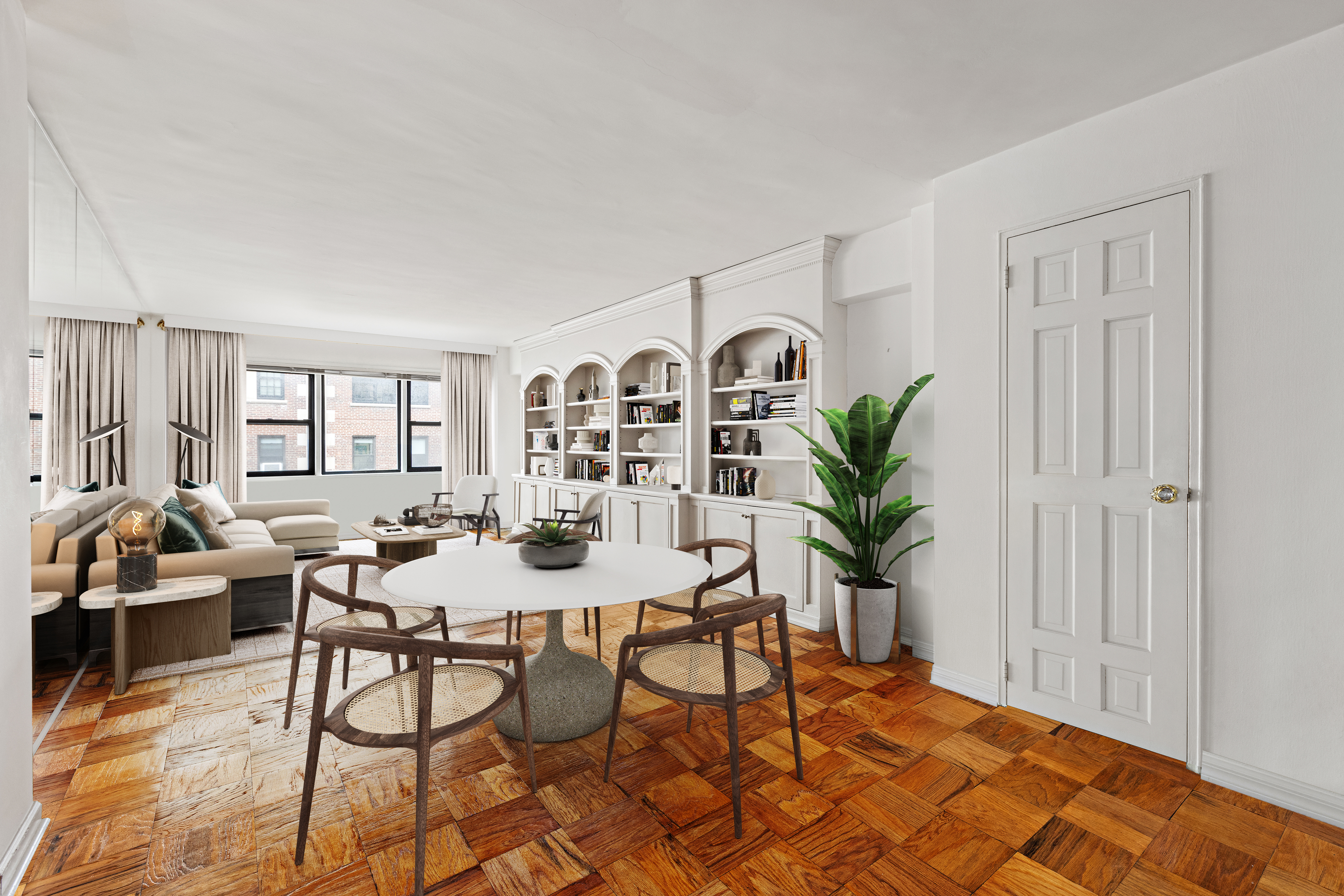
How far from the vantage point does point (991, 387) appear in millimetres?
2877

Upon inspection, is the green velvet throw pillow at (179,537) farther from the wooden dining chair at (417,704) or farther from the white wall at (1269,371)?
the white wall at (1269,371)

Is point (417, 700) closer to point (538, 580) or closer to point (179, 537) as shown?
point (538, 580)

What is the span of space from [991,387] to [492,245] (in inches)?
129

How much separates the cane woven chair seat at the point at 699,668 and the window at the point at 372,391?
6.85 m

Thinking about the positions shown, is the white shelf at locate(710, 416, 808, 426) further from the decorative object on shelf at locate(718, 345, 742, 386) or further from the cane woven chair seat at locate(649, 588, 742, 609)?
the cane woven chair seat at locate(649, 588, 742, 609)

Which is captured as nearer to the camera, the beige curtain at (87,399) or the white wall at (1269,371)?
the white wall at (1269,371)

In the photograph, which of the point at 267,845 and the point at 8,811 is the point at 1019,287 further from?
the point at 8,811

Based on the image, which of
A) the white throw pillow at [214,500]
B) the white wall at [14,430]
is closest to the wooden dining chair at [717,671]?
the white wall at [14,430]

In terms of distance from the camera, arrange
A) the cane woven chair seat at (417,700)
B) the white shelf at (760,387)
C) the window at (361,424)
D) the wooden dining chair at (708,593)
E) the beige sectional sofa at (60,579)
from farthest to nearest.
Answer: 1. the window at (361,424)
2. the white shelf at (760,387)
3. the beige sectional sofa at (60,579)
4. the wooden dining chair at (708,593)
5. the cane woven chair seat at (417,700)

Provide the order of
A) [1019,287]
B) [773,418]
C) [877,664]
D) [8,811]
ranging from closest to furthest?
1. [8,811]
2. [1019,287]
3. [877,664]
4. [773,418]

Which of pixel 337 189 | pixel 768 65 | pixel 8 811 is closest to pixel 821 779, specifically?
pixel 8 811

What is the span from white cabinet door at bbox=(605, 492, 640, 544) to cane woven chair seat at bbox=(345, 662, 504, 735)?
132 inches

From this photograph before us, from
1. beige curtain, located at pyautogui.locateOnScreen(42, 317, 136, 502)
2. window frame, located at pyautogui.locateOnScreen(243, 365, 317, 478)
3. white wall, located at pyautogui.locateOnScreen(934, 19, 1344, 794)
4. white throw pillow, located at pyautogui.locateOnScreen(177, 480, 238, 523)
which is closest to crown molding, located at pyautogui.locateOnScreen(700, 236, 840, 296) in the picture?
white wall, located at pyautogui.locateOnScreen(934, 19, 1344, 794)

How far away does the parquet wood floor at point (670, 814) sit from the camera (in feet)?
5.60
